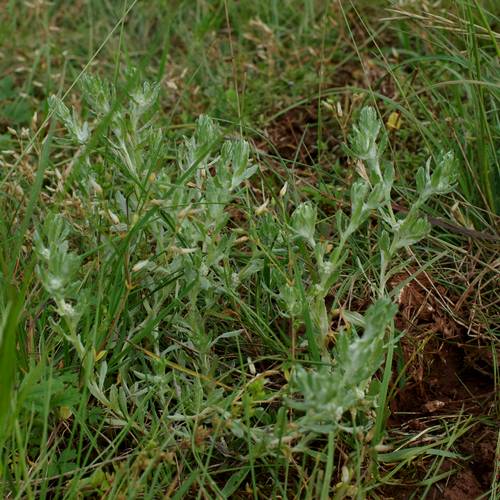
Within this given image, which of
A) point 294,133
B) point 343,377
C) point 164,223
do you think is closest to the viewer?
point 343,377

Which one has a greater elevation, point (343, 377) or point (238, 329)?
point (343, 377)

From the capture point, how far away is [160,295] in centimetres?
208

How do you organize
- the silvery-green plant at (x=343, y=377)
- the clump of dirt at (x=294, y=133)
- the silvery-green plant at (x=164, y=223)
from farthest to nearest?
→ the clump of dirt at (x=294, y=133), the silvery-green plant at (x=164, y=223), the silvery-green plant at (x=343, y=377)

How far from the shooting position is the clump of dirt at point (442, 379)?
1.93 metres

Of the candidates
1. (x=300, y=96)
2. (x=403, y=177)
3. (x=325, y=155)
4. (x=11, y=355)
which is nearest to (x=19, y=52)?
(x=300, y=96)

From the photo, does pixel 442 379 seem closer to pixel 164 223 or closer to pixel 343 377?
pixel 343 377

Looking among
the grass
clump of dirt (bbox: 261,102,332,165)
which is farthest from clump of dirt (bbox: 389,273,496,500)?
clump of dirt (bbox: 261,102,332,165)

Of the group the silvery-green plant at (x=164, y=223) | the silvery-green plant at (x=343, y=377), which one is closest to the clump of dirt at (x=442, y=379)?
the silvery-green plant at (x=343, y=377)

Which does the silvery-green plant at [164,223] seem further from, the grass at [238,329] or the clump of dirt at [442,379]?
the clump of dirt at [442,379]

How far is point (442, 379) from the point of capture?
85.3 inches

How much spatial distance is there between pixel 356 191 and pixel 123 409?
2.37ft

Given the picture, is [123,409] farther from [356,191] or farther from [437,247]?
[437,247]

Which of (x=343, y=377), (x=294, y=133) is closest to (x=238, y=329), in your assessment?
(x=343, y=377)

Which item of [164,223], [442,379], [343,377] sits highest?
[164,223]
